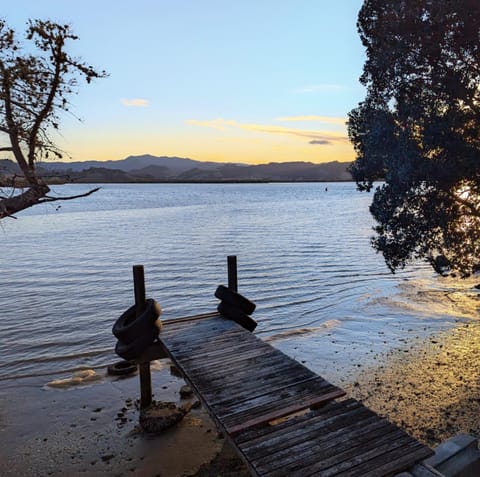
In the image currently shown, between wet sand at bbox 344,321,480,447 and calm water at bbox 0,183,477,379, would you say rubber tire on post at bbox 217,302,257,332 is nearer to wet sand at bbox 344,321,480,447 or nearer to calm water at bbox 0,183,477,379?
calm water at bbox 0,183,477,379

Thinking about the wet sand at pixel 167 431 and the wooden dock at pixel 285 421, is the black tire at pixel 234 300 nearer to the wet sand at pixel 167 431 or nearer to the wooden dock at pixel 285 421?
the wooden dock at pixel 285 421

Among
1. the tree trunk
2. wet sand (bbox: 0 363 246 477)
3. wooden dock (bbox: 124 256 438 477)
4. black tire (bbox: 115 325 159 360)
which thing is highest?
the tree trunk

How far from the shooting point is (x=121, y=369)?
504 inches

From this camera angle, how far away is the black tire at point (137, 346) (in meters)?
9.88

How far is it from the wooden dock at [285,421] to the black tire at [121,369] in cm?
416

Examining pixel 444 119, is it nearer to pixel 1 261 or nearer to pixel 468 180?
pixel 468 180

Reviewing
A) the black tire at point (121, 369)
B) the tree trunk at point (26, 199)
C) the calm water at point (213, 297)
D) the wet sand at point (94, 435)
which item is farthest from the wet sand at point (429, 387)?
the tree trunk at point (26, 199)

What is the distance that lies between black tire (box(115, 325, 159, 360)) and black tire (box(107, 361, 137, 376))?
2.96 metres

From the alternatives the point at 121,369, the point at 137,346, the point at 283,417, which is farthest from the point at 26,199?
the point at 283,417

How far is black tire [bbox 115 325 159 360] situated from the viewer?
32.4ft

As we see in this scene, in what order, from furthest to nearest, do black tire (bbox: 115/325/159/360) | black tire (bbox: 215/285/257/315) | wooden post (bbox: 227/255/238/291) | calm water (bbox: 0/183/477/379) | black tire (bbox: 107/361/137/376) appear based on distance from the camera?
calm water (bbox: 0/183/477/379) < black tire (bbox: 107/361/137/376) < wooden post (bbox: 227/255/238/291) < black tire (bbox: 215/285/257/315) < black tire (bbox: 115/325/159/360)

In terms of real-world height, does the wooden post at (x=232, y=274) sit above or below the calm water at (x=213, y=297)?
above

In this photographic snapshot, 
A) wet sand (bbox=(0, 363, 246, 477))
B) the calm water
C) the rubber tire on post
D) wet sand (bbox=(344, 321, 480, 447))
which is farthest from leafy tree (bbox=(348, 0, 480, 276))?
wet sand (bbox=(0, 363, 246, 477))

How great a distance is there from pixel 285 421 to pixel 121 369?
7938 mm
